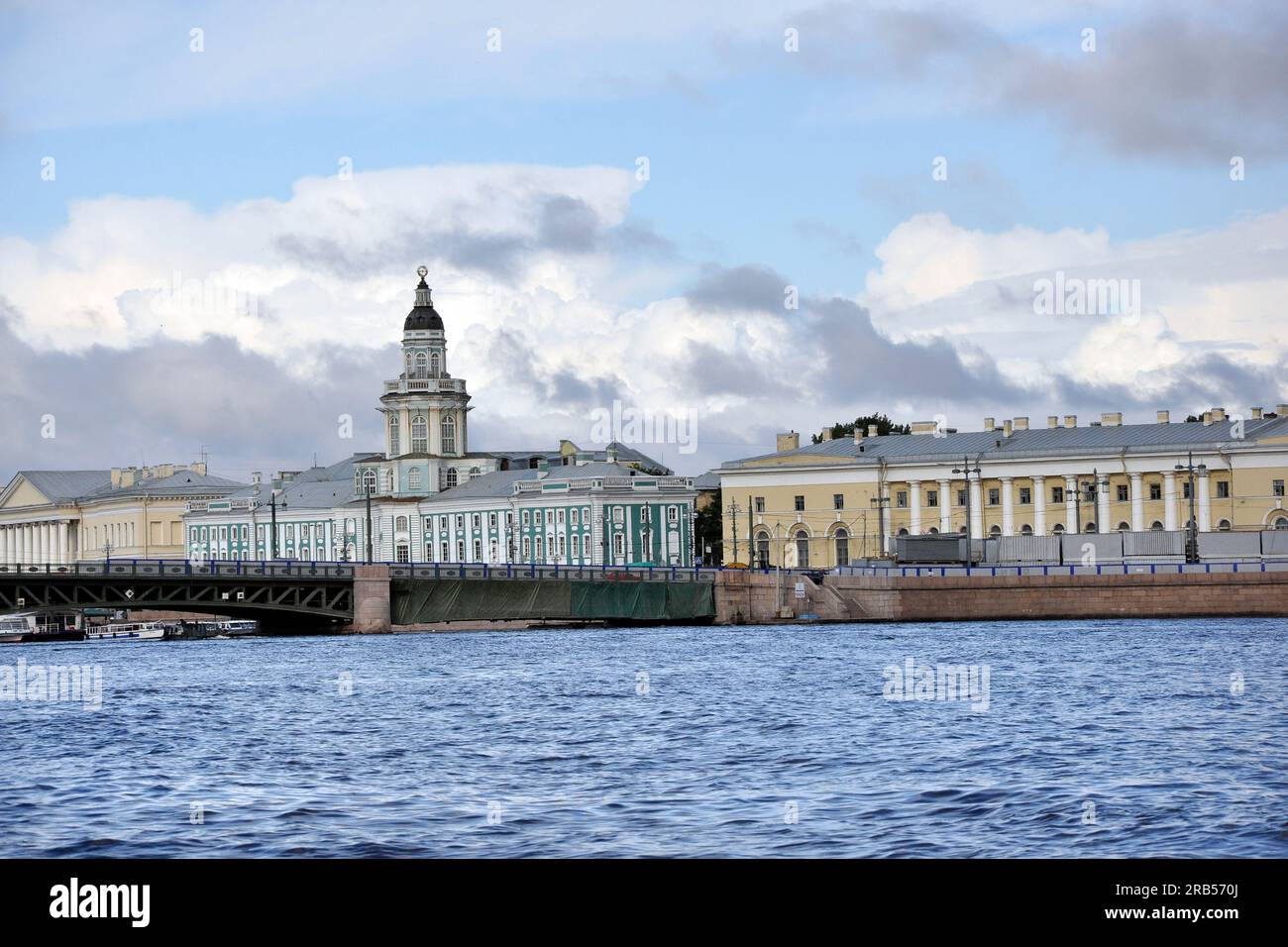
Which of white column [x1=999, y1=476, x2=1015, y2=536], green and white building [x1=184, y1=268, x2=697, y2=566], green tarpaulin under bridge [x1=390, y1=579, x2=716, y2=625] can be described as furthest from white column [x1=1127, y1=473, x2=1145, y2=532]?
green tarpaulin under bridge [x1=390, y1=579, x2=716, y2=625]

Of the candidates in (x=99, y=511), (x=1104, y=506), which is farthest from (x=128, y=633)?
(x=99, y=511)

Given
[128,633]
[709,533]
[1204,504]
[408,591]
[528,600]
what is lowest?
[128,633]

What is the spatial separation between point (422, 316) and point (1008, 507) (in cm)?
3381

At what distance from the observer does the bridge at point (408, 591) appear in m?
59.3

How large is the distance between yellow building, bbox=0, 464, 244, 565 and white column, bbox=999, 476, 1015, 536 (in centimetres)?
5106

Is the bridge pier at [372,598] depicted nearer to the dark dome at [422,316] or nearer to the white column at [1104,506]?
the white column at [1104,506]

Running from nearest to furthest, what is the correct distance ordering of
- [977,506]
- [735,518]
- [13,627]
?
[13,627] → [977,506] → [735,518]

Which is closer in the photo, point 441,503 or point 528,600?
point 528,600

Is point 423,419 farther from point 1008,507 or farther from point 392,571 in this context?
point 392,571

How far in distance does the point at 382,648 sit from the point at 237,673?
32.8 feet

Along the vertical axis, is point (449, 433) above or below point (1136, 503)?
above

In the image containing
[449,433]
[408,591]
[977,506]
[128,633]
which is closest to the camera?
[408,591]

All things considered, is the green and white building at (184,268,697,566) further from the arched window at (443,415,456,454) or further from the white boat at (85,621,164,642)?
the white boat at (85,621,164,642)

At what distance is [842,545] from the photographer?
92.8 meters
